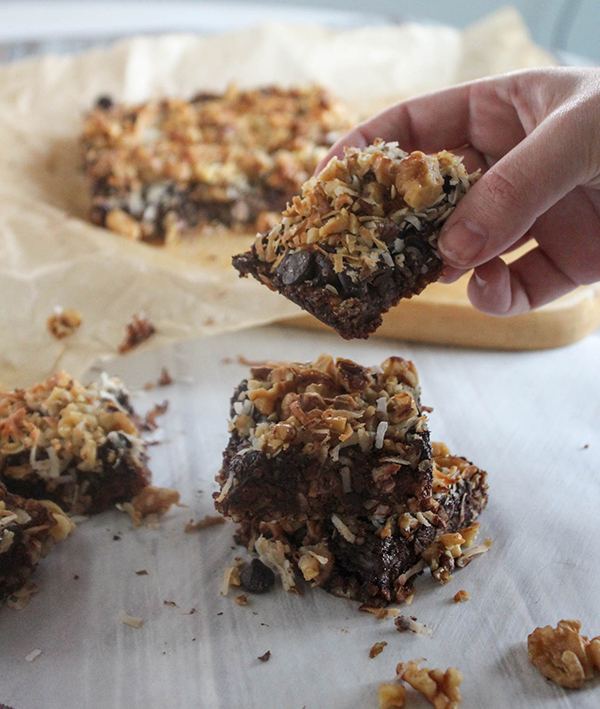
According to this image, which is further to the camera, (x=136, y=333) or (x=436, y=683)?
(x=136, y=333)

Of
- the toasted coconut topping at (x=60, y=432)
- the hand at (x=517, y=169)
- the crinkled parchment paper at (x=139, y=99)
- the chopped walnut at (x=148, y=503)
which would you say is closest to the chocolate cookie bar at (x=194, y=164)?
the crinkled parchment paper at (x=139, y=99)

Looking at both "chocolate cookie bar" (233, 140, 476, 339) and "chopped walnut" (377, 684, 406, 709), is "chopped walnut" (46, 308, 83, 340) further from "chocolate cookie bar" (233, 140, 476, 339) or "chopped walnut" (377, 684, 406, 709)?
"chopped walnut" (377, 684, 406, 709)

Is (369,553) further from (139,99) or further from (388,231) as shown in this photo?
(139,99)

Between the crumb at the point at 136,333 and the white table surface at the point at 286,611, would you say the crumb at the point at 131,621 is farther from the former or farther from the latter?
the crumb at the point at 136,333

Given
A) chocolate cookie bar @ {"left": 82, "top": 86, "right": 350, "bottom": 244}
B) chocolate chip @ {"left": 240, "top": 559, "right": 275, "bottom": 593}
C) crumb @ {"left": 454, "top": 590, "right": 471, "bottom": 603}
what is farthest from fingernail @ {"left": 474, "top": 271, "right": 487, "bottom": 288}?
chocolate cookie bar @ {"left": 82, "top": 86, "right": 350, "bottom": 244}

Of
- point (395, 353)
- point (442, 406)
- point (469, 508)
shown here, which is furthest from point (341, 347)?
point (469, 508)

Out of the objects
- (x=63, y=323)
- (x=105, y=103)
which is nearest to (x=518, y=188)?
(x=63, y=323)
